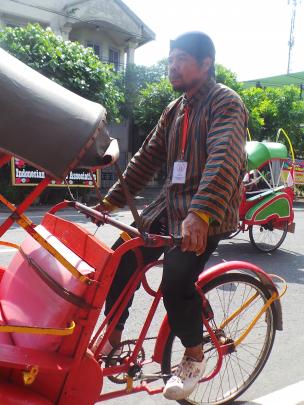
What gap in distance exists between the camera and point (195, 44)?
207cm

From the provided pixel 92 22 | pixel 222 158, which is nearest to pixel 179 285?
pixel 222 158

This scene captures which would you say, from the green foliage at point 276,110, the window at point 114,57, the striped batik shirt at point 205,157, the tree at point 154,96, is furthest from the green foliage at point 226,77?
the striped batik shirt at point 205,157

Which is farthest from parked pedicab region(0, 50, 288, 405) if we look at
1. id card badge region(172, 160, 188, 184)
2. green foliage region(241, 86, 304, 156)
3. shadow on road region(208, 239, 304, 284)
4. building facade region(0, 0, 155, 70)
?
building facade region(0, 0, 155, 70)

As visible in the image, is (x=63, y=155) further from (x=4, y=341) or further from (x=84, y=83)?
(x=84, y=83)

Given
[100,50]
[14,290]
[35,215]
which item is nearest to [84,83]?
[35,215]

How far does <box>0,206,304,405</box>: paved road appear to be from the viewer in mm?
2697

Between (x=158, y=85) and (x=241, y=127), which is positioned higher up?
(x=158, y=85)

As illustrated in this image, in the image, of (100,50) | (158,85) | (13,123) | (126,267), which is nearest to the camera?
(13,123)

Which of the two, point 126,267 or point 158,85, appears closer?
point 126,267

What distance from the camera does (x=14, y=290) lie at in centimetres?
204

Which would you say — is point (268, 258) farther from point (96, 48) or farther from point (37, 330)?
point (96, 48)

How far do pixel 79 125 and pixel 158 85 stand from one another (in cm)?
1394

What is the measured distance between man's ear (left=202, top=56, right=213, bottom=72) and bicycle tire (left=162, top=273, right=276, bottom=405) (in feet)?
3.66

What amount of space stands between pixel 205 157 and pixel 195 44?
522 millimetres
